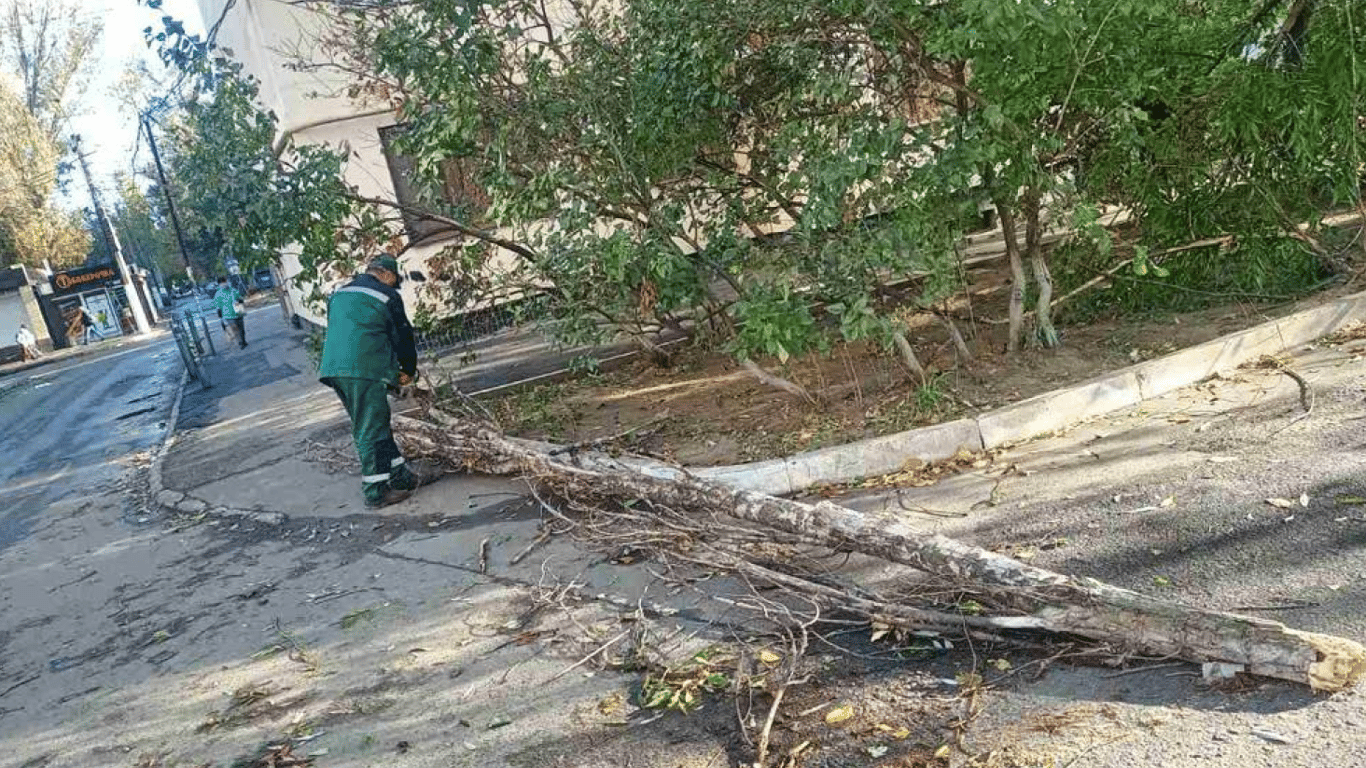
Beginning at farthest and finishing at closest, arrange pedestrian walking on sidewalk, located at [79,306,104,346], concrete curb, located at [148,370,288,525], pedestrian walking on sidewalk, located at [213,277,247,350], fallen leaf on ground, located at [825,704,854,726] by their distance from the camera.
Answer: pedestrian walking on sidewalk, located at [79,306,104,346] < pedestrian walking on sidewalk, located at [213,277,247,350] < concrete curb, located at [148,370,288,525] < fallen leaf on ground, located at [825,704,854,726]

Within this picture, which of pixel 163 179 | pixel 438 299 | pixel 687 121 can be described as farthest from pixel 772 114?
pixel 163 179

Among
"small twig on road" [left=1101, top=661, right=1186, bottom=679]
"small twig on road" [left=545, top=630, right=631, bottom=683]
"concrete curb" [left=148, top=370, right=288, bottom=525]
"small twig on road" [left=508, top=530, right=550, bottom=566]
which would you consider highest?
"concrete curb" [left=148, top=370, right=288, bottom=525]

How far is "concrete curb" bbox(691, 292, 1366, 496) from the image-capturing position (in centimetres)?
595

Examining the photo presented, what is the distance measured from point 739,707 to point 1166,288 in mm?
5803

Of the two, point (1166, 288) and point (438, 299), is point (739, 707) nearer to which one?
point (1166, 288)

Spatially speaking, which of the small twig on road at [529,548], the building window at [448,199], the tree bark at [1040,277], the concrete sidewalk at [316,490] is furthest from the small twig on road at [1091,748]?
the building window at [448,199]

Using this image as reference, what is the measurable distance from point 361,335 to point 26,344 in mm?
40918

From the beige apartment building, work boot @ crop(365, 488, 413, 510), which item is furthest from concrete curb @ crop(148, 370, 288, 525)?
the beige apartment building

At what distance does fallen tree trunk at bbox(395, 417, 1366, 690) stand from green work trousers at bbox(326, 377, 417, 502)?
7.72 ft

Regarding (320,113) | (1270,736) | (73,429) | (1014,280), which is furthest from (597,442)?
(73,429)

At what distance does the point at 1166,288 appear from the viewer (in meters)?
7.71

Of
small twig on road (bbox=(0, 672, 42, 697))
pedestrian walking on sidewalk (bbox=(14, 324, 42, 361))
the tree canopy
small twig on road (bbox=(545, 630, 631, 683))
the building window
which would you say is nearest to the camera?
small twig on road (bbox=(545, 630, 631, 683))

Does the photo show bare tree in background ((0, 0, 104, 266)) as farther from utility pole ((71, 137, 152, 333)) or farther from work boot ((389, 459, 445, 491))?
work boot ((389, 459, 445, 491))

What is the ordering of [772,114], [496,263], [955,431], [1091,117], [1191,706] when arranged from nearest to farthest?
[1191,706]
[955,431]
[1091,117]
[772,114]
[496,263]
